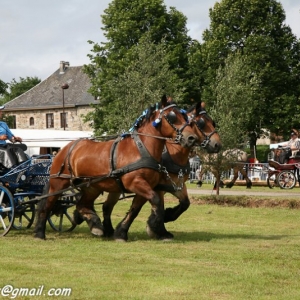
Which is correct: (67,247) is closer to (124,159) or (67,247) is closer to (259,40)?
(124,159)

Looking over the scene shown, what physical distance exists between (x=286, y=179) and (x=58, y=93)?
197ft

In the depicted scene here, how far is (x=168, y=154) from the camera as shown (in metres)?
13.7

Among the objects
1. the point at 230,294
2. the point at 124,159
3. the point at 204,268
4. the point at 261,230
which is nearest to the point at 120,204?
the point at 261,230

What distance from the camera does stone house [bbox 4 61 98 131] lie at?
8462cm

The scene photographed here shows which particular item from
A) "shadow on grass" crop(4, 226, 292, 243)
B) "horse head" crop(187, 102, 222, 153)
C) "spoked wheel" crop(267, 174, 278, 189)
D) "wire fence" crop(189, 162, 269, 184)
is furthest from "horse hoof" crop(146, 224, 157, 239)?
"wire fence" crop(189, 162, 269, 184)

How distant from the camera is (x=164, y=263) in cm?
1030

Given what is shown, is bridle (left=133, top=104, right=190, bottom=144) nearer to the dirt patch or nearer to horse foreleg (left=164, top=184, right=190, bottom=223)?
horse foreleg (left=164, top=184, right=190, bottom=223)

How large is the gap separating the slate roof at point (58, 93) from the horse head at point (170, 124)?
6947cm

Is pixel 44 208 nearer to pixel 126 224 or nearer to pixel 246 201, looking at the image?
pixel 126 224

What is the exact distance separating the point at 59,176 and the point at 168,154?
1969 millimetres

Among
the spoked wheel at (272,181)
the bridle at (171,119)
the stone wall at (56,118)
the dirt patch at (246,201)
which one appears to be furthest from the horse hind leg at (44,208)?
the stone wall at (56,118)

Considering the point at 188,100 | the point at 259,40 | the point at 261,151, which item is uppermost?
the point at 259,40

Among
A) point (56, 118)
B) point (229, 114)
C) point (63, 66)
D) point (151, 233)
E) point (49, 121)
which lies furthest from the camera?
point (63, 66)

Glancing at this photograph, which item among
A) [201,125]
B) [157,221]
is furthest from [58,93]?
[157,221]
